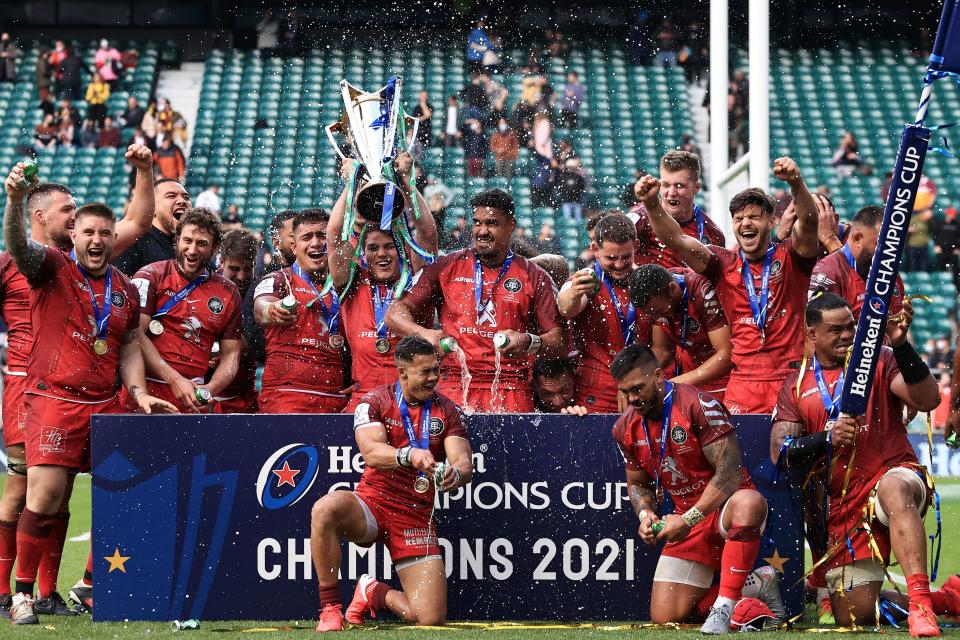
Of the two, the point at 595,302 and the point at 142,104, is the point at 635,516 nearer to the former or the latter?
the point at 595,302

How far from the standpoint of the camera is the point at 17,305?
20.0 feet

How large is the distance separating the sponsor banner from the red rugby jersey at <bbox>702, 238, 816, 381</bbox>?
1.61ft

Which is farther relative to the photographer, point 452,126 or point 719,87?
point 452,126

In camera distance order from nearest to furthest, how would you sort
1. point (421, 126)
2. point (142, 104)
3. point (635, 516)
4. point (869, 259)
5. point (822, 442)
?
point (822, 442) → point (635, 516) → point (869, 259) → point (421, 126) → point (142, 104)

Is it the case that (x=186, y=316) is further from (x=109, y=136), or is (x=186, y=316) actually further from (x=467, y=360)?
(x=109, y=136)

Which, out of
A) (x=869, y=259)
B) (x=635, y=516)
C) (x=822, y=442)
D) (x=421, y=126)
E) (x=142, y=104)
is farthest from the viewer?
(x=142, y=104)

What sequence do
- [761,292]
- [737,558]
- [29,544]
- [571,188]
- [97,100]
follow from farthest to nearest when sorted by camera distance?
[97,100]
[571,188]
[761,292]
[29,544]
[737,558]

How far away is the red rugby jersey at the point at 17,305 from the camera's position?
6.08 metres

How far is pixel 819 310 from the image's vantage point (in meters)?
5.58

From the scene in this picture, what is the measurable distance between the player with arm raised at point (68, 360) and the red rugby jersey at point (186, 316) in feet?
1.08

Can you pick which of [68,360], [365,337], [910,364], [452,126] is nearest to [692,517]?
[910,364]

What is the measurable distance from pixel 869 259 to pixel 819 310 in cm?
81

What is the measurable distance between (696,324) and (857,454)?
4.16ft

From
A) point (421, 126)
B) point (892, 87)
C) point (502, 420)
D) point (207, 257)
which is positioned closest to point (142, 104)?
point (421, 126)
